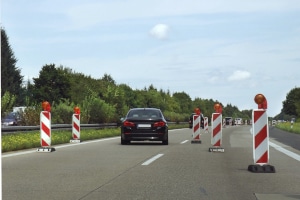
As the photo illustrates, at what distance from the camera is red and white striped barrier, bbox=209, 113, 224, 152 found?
15575 mm

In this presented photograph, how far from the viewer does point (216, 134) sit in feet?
51.3

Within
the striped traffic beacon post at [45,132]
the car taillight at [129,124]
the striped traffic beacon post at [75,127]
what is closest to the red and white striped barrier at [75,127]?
the striped traffic beacon post at [75,127]

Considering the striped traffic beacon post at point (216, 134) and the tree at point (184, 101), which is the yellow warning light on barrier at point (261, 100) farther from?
the tree at point (184, 101)

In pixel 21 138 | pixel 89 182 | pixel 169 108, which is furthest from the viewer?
pixel 169 108

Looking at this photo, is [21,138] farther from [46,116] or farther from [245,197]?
[245,197]

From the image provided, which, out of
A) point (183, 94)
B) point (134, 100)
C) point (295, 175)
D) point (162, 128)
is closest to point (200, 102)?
point (183, 94)

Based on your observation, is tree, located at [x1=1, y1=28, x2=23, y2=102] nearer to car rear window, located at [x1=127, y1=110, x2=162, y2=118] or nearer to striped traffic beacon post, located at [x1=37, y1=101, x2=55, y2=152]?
car rear window, located at [x1=127, y1=110, x2=162, y2=118]

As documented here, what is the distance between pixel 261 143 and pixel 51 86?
7121 cm

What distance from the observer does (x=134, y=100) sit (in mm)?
81062

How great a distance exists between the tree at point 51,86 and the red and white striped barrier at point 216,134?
63747 millimetres

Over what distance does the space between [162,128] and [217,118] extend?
11.4 ft

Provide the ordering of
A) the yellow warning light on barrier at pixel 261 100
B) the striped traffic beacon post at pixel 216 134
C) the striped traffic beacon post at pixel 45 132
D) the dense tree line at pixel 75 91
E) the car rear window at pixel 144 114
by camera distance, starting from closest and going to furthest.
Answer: the yellow warning light on barrier at pixel 261 100 < the striped traffic beacon post at pixel 45 132 < the striped traffic beacon post at pixel 216 134 < the car rear window at pixel 144 114 < the dense tree line at pixel 75 91

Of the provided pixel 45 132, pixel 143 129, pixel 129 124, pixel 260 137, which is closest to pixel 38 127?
A: pixel 129 124

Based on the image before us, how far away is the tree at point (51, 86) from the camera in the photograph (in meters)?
78.2
